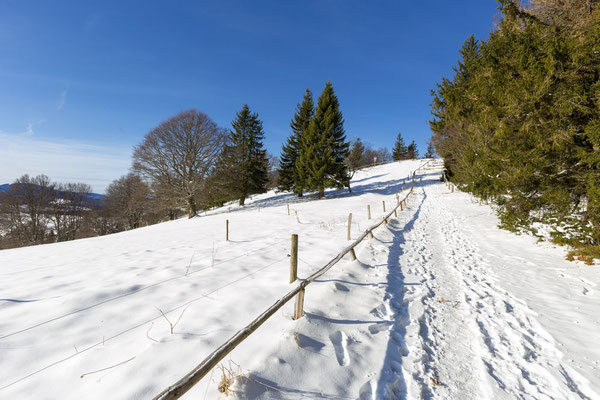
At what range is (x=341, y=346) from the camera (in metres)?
3.17

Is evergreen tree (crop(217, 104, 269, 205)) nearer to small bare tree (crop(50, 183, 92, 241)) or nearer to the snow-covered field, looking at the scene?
the snow-covered field

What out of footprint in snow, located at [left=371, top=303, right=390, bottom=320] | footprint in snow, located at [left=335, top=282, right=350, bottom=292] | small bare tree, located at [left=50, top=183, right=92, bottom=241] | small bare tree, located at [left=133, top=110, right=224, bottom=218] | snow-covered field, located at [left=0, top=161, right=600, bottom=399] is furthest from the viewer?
small bare tree, located at [left=50, top=183, right=92, bottom=241]

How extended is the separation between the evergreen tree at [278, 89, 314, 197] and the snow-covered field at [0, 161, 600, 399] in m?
19.6

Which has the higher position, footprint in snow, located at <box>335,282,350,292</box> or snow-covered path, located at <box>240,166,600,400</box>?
footprint in snow, located at <box>335,282,350,292</box>

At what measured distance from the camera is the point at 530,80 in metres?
5.70

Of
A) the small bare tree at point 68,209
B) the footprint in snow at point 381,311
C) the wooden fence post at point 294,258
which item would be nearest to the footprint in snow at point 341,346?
the footprint in snow at point 381,311

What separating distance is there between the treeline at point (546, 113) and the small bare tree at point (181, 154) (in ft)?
68.4

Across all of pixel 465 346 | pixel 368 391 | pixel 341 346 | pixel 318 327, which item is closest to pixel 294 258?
pixel 318 327

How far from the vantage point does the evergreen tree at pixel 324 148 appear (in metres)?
23.8

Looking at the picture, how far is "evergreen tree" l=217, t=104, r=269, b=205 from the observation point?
2466cm

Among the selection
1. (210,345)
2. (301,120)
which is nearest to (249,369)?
(210,345)

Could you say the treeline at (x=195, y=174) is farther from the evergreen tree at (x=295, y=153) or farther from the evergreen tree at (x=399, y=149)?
the evergreen tree at (x=399, y=149)

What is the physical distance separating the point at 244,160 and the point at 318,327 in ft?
79.5

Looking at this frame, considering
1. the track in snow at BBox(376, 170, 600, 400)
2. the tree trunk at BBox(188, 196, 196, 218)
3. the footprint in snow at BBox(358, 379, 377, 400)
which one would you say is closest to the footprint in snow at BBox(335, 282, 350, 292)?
the track in snow at BBox(376, 170, 600, 400)
